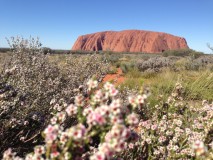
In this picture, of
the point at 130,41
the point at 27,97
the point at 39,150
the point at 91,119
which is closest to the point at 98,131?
the point at 91,119

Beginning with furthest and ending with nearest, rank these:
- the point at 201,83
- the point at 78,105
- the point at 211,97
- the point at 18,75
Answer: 1. the point at 201,83
2. the point at 211,97
3. the point at 18,75
4. the point at 78,105

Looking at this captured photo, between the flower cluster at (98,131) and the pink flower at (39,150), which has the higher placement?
the flower cluster at (98,131)

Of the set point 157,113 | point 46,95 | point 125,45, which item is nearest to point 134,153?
point 157,113

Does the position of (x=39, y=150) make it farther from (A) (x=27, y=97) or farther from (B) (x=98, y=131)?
(A) (x=27, y=97)

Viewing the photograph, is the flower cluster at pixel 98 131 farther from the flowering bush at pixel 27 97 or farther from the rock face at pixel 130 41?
the rock face at pixel 130 41

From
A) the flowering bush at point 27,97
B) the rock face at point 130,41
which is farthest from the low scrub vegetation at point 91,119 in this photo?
the rock face at point 130,41

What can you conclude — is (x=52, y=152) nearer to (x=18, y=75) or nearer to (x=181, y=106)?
(x=18, y=75)

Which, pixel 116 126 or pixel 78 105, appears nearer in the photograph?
pixel 116 126

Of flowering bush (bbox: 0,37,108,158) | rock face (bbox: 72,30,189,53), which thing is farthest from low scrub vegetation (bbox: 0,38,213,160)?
rock face (bbox: 72,30,189,53)
